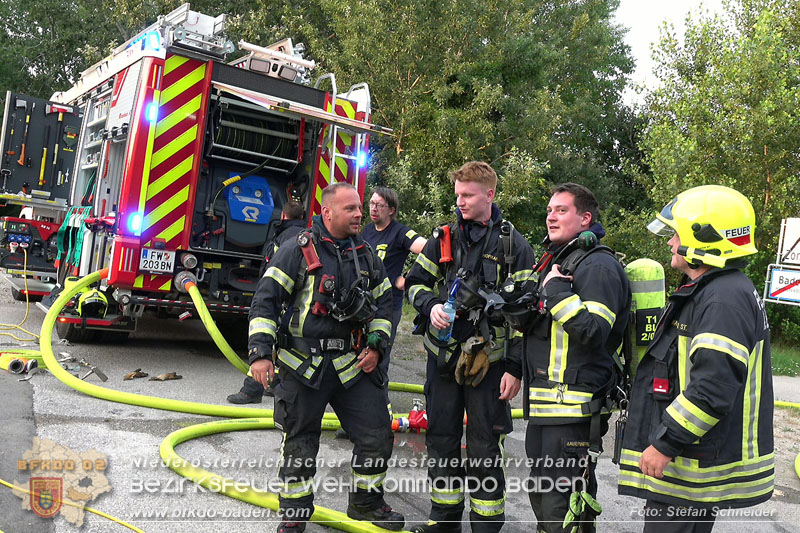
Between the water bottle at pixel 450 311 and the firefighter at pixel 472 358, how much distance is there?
0.01m

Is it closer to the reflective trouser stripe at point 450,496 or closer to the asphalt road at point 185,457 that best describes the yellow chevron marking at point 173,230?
the asphalt road at point 185,457

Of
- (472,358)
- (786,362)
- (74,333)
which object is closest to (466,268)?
(472,358)

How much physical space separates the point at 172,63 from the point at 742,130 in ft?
42.3

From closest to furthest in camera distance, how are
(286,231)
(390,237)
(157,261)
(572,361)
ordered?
(572,361), (390,237), (286,231), (157,261)

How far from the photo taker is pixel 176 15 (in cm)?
675

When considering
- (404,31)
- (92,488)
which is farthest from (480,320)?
(404,31)

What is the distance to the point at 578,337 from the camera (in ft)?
9.45

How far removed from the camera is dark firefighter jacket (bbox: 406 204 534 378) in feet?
11.6

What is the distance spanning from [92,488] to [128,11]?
60.3 ft

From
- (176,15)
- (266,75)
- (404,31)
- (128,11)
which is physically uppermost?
(128,11)

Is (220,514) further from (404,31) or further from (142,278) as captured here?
(404,31)

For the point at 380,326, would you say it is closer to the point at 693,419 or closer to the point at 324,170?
the point at 693,419

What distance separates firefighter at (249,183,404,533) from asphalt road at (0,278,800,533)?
317 mm

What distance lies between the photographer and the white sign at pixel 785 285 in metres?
10.1
